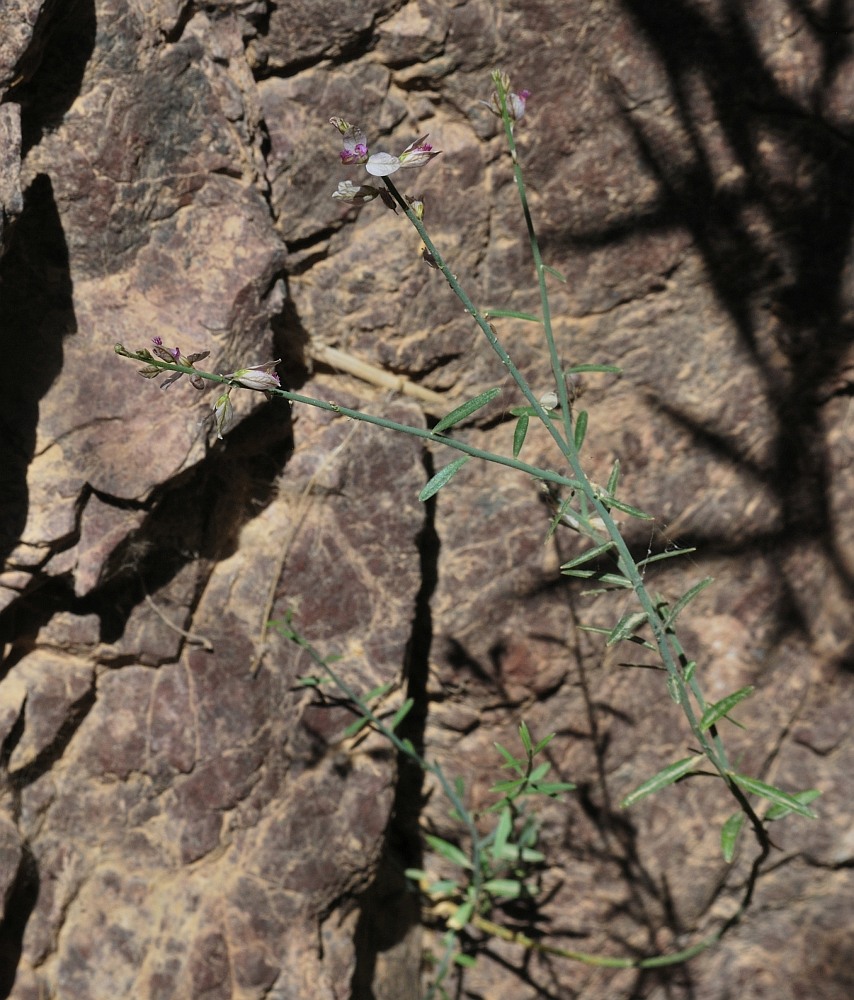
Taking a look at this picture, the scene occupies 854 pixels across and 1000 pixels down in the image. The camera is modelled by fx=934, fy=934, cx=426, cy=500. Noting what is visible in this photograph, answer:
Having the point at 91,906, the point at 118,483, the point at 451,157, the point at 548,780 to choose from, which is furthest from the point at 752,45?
the point at 91,906

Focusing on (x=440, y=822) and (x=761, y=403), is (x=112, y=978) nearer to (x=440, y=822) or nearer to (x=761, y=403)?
(x=440, y=822)

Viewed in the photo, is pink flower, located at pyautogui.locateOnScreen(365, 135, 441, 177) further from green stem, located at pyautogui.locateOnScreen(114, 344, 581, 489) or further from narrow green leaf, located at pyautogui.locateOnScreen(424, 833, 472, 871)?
narrow green leaf, located at pyautogui.locateOnScreen(424, 833, 472, 871)

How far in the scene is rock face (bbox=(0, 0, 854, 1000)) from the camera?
2.14 meters

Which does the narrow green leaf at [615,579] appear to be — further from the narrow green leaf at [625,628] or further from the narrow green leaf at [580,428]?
the narrow green leaf at [580,428]

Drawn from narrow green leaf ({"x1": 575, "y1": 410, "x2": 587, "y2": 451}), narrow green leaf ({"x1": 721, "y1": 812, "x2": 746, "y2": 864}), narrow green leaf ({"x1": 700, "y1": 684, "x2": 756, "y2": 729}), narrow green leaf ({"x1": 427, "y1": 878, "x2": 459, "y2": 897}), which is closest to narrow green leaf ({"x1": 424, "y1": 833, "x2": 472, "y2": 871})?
narrow green leaf ({"x1": 427, "y1": 878, "x2": 459, "y2": 897})

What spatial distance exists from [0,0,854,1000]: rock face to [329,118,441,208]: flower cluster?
0.89 m

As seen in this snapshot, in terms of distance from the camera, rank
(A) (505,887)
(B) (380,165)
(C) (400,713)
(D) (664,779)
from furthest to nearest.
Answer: (A) (505,887) → (C) (400,713) → (D) (664,779) → (B) (380,165)

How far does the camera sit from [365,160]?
51.0 inches

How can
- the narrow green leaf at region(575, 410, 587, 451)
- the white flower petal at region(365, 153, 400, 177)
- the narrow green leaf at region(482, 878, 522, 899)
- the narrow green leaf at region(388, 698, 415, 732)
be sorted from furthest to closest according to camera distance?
the narrow green leaf at region(482, 878, 522, 899), the narrow green leaf at region(388, 698, 415, 732), the narrow green leaf at region(575, 410, 587, 451), the white flower petal at region(365, 153, 400, 177)

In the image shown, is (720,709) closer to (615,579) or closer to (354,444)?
(615,579)

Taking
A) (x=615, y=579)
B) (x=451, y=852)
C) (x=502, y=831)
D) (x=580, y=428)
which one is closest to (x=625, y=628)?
(x=615, y=579)

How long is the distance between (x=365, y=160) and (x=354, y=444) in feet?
3.84

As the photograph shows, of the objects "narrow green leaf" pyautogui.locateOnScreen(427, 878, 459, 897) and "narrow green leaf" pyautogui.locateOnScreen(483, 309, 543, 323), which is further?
"narrow green leaf" pyautogui.locateOnScreen(427, 878, 459, 897)

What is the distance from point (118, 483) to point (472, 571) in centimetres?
97
